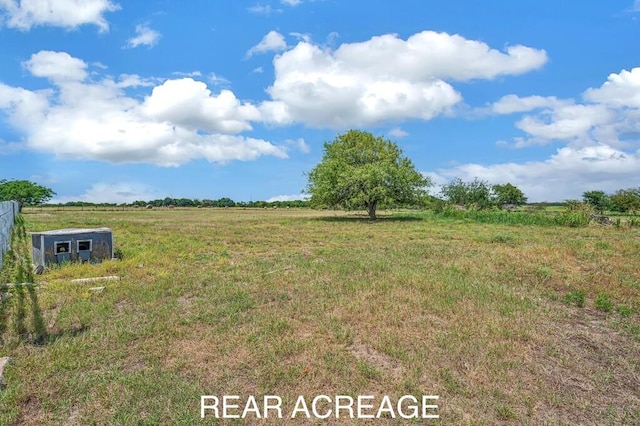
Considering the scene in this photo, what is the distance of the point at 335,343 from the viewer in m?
5.26

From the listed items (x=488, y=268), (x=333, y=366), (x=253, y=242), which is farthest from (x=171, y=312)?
(x=253, y=242)

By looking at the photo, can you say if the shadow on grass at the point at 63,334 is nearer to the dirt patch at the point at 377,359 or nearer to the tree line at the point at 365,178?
the dirt patch at the point at 377,359

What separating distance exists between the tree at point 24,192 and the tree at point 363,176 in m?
58.8

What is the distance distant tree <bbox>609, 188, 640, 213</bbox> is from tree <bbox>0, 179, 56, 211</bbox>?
99.0 meters

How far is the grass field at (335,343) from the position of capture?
3955 mm

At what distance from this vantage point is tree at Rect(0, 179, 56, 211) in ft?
220

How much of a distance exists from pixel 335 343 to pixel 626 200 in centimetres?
7699

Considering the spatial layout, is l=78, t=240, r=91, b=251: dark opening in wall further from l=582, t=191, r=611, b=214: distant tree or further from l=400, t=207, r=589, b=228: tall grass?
l=582, t=191, r=611, b=214: distant tree

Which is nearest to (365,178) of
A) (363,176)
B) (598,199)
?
(363,176)

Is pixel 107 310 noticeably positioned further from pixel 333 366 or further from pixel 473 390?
pixel 473 390

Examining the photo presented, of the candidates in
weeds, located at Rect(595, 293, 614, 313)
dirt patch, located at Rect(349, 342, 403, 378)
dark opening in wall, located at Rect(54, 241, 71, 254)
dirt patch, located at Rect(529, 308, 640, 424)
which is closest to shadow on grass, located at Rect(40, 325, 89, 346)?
dirt patch, located at Rect(349, 342, 403, 378)

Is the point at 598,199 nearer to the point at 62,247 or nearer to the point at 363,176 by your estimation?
the point at 363,176

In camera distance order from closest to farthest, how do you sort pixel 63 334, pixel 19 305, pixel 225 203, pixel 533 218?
pixel 63 334
pixel 19 305
pixel 533 218
pixel 225 203

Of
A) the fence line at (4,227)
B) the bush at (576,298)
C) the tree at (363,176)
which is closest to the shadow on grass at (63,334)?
the fence line at (4,227)
